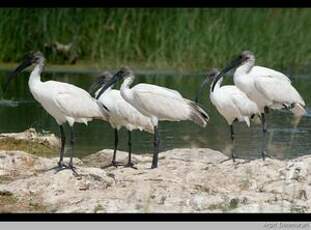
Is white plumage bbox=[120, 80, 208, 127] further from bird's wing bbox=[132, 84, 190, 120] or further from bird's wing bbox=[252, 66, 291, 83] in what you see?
bird's wing bbox=[252, 66, 291, 83]

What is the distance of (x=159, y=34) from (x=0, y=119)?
6675 mm

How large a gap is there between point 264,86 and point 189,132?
10.1 feet

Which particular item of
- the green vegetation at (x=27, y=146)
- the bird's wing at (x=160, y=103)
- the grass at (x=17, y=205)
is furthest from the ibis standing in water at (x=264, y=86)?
the grass at (x=17, y=205)

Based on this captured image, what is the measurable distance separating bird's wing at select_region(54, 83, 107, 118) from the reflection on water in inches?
74.4

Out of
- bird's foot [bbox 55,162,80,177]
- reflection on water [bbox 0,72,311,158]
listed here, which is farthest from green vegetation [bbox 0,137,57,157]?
bird's foot [bbox 55,162,80,177]

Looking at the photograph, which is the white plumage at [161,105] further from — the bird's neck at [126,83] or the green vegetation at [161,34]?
the green vegetation at [161,34]

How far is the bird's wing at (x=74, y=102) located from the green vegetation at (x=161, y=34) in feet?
33.3

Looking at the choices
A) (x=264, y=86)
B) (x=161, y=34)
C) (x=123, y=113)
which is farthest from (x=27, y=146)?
(x=161, y=34)

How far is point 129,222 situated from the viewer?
1014 cm

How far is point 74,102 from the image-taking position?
484 inches

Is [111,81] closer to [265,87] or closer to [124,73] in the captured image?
[124,73]

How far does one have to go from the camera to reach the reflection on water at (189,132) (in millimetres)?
14523

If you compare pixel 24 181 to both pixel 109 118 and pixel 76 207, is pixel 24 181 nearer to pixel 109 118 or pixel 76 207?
pixel 76 207

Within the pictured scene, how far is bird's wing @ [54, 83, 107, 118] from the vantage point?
12.3 m
